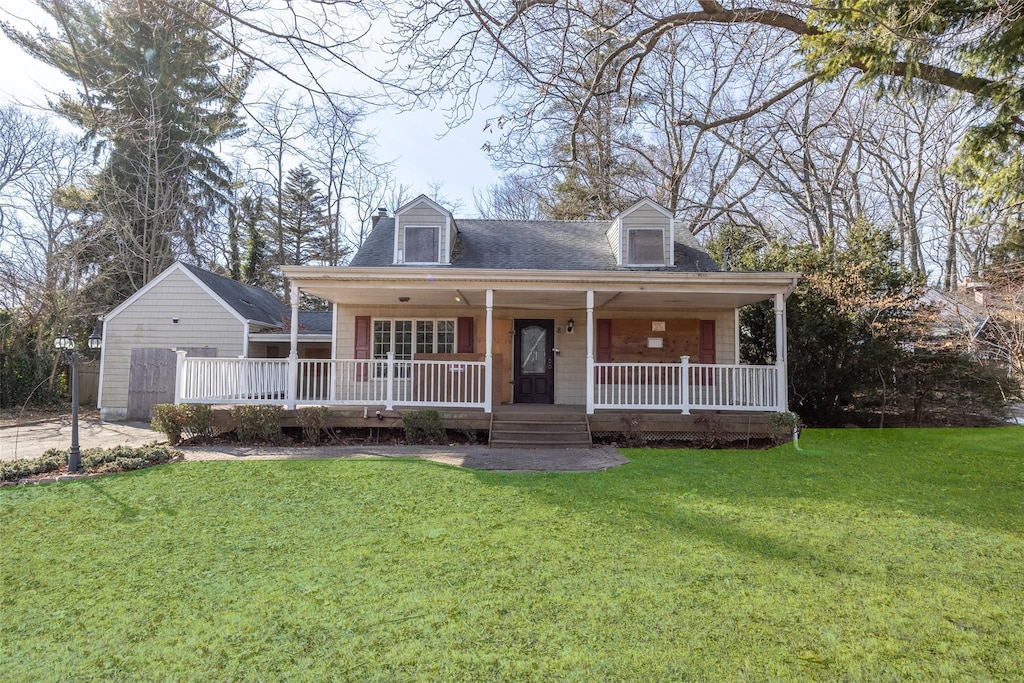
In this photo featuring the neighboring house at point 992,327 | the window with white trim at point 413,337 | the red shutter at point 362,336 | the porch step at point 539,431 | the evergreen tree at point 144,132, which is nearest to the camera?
the evergreen tree at point 144,132

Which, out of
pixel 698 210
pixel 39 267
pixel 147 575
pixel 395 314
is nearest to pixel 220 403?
pixel 395 314

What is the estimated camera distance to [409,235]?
11320 mm

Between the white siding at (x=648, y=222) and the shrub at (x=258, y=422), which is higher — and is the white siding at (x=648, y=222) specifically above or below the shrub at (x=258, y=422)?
above

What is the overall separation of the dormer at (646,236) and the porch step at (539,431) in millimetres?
4058

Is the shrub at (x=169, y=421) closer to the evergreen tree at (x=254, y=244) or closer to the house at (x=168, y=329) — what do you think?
the house at (x=168, y=329)

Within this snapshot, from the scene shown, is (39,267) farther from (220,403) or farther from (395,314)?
(395,314)

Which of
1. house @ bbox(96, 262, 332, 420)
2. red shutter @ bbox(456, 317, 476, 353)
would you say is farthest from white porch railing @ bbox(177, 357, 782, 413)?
house @ bbox(96, 262, 332, 420)

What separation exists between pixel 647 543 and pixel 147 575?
3.52m

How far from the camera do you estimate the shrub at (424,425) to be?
29.7 ft

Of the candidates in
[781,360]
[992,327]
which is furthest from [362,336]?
[992,327]

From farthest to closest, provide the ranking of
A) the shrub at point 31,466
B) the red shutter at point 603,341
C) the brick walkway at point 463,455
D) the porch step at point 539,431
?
the red shutter at point 603,341 < the porch step at point 539,431 < the brick walkway at point 463,455 < the shrub at point 31,466

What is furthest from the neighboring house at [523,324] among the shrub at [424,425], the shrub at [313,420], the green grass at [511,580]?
the green grass at [511,580]

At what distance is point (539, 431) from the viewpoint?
908cm

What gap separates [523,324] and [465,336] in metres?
1.38
